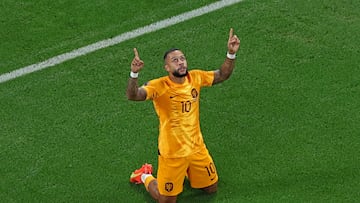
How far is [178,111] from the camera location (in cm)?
888

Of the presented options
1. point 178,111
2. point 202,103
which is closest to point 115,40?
point 202,103

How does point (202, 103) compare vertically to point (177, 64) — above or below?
below

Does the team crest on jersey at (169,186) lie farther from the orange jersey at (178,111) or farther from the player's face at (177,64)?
the player's face at (177,64)

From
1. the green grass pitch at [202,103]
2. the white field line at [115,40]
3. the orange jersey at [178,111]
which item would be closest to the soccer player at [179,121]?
the orange jersey at [178,111]

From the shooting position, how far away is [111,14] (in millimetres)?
12125

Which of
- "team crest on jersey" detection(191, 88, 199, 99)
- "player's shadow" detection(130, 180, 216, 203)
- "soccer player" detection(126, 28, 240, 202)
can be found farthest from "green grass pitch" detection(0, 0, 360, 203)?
"team crest on jersey" detection(191, 88, 199, 99)

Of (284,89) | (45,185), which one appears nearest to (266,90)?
(284,89)

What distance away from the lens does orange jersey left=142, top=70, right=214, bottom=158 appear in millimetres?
8812

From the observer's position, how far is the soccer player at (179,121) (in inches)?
345

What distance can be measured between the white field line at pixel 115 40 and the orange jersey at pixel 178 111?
287 cm

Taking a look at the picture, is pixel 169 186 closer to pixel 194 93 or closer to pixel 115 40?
pixel 194 93

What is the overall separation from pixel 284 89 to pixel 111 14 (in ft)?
9.08

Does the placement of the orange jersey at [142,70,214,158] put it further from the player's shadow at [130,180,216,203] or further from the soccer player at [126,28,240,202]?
the player's shadow at [130,180,216,203]

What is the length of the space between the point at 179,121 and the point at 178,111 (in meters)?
0.10
